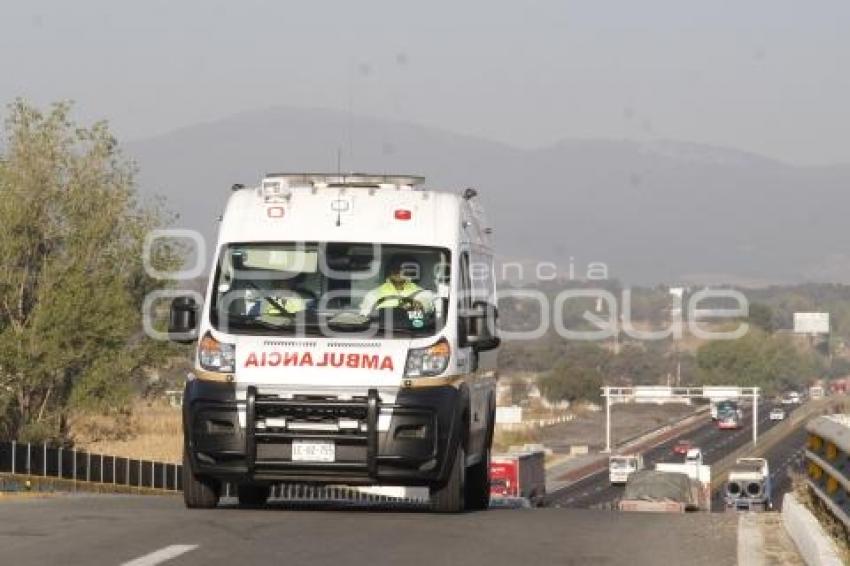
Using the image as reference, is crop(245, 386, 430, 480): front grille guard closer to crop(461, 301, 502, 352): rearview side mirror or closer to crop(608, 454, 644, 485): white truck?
Answer: crop(461, 301, 502, 352): rearview side mirror

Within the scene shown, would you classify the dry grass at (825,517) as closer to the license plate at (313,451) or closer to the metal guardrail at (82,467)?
the license plate at (313,451)

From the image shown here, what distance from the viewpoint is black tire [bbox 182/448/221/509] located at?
53.6 ft

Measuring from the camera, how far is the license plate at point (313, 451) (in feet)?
52.0

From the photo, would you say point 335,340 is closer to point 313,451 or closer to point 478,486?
point 313,451

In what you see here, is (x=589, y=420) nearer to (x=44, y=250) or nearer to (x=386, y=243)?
(x=44, y=250)

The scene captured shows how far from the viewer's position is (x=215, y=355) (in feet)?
52.6

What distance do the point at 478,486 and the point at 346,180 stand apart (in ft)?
11.4

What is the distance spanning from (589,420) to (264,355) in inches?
6837

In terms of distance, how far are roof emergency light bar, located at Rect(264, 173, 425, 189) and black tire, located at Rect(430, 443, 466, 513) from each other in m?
2.55

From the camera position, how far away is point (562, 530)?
47.7 feet

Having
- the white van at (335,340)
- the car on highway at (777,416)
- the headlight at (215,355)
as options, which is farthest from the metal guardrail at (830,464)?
the car on highway at (777,416)

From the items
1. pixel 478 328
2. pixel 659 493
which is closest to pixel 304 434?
pixel 478 328

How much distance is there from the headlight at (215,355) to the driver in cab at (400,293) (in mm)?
1182

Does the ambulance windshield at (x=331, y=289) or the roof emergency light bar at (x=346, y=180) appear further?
the roof emergency light bar at (x=346, y=180)
